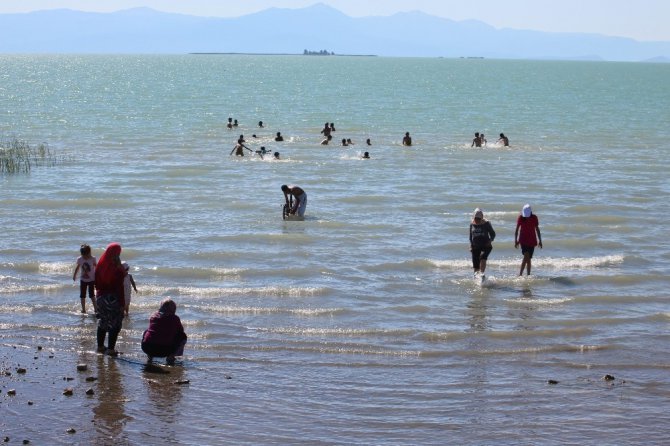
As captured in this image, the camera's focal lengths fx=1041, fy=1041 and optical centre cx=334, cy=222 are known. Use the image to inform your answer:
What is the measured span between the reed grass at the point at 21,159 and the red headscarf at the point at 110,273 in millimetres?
21582

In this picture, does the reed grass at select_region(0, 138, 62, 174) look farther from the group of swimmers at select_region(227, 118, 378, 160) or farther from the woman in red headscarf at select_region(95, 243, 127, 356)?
the woman in red headscarf at select_region(95, 243, 127, 356)

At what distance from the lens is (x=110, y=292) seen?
12.8 metres

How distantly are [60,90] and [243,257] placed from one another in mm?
78431

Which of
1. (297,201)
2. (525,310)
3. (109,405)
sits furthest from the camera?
(297,201)

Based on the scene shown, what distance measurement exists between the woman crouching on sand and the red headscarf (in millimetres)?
602

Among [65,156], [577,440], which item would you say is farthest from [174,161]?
[577,440]

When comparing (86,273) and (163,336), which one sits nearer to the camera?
(163,336)

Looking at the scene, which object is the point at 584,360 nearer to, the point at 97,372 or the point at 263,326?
the point at 263,326

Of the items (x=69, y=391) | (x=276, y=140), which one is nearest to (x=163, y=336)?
(x=69, y=391)

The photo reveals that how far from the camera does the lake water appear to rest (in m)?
11.0

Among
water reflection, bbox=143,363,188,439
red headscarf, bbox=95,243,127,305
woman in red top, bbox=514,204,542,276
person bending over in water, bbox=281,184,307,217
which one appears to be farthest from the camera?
person bending over in water, bbox=281,184,307,217

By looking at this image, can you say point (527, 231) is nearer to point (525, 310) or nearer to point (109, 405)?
point (525, 310)

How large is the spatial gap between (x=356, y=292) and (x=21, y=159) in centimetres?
2019

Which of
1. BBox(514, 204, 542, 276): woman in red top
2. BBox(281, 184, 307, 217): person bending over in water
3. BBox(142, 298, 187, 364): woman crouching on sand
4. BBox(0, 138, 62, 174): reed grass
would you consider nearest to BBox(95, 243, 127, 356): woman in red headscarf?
BBox(142, 298, 187, 364): woman crouching on sand
